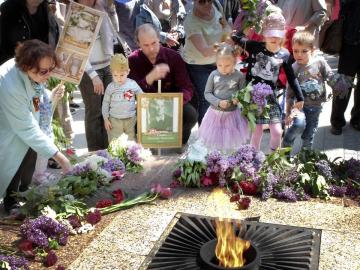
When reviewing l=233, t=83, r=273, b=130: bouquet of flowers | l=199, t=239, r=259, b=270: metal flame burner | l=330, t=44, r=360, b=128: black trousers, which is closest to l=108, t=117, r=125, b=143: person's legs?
l=233, t=83, r=273, b=130: bouquet of flowers

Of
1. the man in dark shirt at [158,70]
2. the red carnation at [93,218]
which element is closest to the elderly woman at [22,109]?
the red carnation at [93,218]

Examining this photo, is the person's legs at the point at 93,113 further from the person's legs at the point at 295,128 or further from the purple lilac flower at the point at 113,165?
the person's legs at the point at 295,128

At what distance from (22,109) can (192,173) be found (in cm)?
133

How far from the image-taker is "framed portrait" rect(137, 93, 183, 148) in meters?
4.70

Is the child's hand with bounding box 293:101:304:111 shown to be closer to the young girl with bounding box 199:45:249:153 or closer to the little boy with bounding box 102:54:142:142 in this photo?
the young girl with bounding box 199:45:249:153

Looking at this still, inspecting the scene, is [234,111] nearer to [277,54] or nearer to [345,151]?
[277,54]

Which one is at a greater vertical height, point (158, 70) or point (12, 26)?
point (12, 26)

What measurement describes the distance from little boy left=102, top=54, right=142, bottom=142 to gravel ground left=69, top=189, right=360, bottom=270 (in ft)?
4.49

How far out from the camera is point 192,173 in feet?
12.7

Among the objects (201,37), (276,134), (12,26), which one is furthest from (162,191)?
(201,37)

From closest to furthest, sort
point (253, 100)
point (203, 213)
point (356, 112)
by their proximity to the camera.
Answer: point (203, 213)
point (253, 100)
point (356, 112)

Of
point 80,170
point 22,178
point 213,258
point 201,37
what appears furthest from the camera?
point 201,37

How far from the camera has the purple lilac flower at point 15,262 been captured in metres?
2.71

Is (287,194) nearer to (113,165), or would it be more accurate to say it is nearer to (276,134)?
(276,134)
